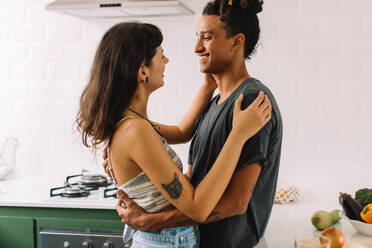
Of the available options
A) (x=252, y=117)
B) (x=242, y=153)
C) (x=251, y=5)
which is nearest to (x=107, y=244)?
(x=242, y=153)

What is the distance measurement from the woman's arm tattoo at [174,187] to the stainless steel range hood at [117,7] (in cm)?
115

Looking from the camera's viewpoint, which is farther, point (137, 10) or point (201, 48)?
point (137, 10)

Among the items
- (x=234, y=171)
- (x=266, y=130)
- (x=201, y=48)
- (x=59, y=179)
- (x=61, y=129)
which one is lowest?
(x=59, y=179)

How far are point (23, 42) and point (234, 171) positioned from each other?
6.58 ft

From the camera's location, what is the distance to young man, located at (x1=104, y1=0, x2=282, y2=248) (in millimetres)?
1466

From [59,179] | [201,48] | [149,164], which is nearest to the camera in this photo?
[149,164]

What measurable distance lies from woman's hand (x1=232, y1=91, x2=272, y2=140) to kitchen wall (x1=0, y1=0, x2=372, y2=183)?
1.21 meters

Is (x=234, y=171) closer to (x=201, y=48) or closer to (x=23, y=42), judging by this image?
(x=201, y=48)

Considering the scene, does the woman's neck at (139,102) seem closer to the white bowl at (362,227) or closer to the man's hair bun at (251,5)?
the man's hair bun at (251,5)

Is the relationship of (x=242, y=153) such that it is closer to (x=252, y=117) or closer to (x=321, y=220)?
(x=252, y=117)

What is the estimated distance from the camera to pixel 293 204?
2.25 meters

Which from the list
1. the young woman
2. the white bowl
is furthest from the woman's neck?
the white bowl

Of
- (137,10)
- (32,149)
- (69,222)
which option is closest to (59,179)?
(32,149)

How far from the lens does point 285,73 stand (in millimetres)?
2615
